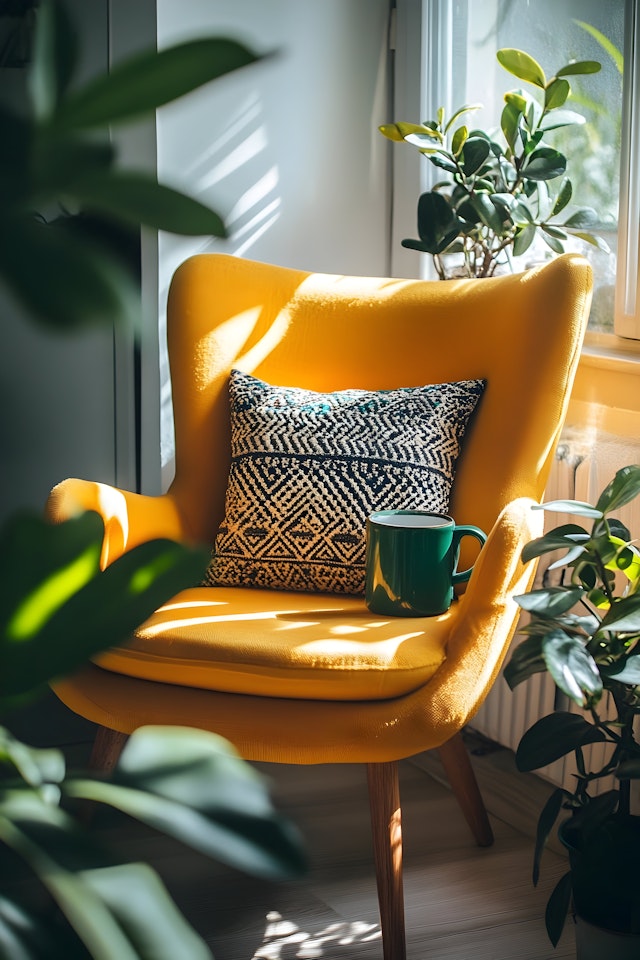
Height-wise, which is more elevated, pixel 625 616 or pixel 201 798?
pixel 201 798

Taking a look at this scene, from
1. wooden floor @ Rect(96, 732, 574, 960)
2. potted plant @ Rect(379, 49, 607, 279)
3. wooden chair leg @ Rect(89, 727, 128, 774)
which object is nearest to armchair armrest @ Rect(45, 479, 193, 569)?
wooden chair leg @ Rect(89, 727, 128, 774)

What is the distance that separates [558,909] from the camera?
4.39ft

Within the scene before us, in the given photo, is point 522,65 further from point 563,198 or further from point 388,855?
point 388,855

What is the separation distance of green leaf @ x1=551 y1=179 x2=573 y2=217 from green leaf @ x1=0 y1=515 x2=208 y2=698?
1.72 meters

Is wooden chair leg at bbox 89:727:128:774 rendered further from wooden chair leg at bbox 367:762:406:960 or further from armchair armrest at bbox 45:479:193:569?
wooden chair leg at bbox 367:762:406:960

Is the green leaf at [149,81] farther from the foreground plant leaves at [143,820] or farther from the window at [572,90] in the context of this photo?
the window at [572,90]

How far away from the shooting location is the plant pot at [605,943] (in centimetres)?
130

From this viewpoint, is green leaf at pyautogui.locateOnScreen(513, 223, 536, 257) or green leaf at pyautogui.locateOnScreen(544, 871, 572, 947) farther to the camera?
green leaf at pyautogui.locateOnScreen(513, 223, 536, 257)

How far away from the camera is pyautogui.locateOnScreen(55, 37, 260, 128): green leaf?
0.18m

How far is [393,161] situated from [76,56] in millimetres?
2298

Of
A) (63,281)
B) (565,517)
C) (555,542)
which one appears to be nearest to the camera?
(63,281)

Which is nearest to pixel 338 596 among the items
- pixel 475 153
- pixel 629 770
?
pixel 629 770

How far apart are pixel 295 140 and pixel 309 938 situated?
1585 mm

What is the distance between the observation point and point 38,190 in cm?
17
